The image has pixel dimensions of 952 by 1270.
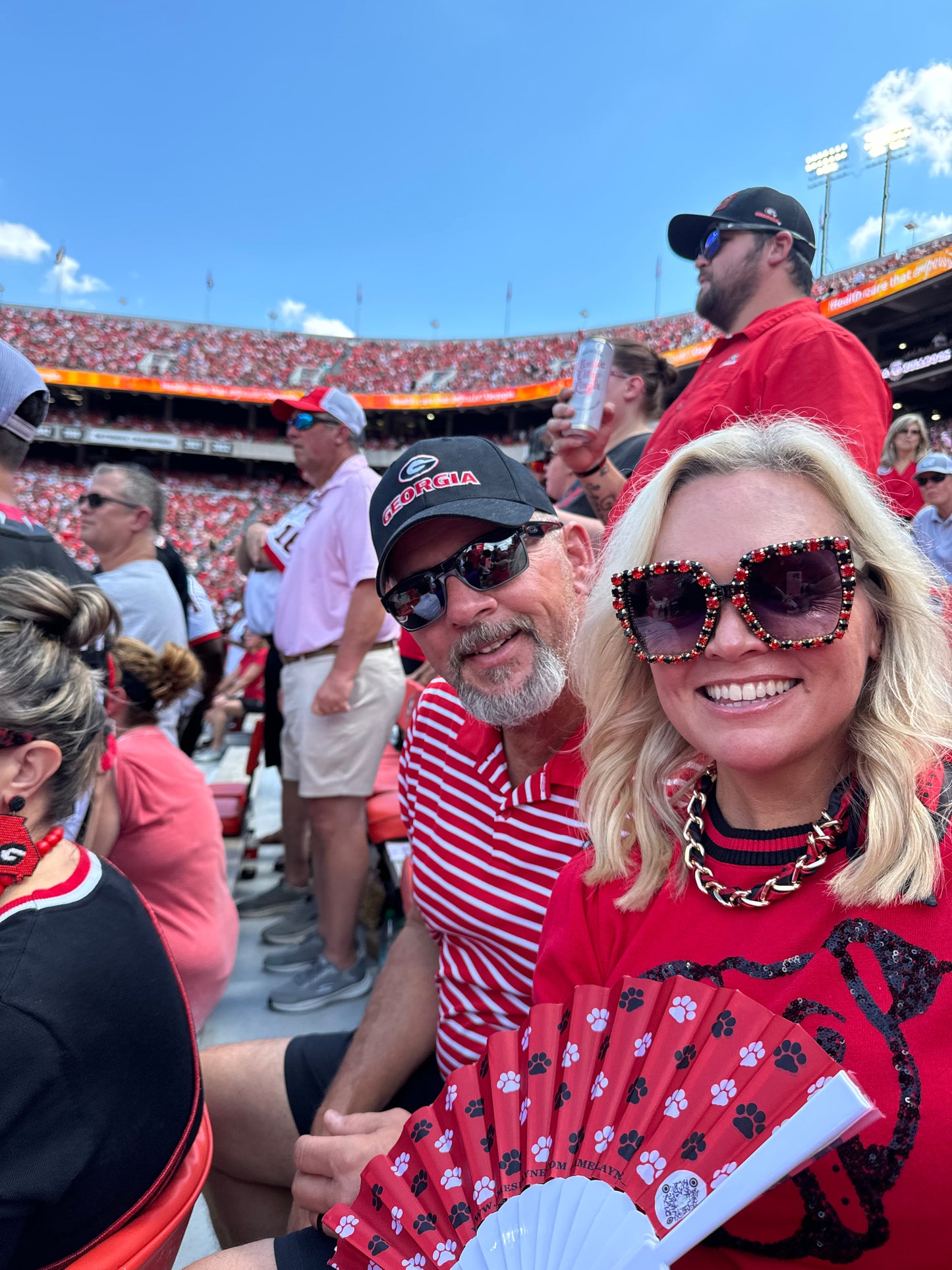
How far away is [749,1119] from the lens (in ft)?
2.47

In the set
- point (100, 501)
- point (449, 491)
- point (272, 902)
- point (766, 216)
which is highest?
point (766, 216)

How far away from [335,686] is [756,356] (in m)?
2.11

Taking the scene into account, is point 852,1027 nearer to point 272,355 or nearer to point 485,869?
point 485,869

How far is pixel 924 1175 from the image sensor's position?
32.5 inches

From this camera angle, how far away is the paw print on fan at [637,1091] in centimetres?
82

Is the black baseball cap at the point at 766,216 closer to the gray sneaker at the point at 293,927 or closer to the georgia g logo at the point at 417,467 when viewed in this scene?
the georgia g logo at the point at 417,467

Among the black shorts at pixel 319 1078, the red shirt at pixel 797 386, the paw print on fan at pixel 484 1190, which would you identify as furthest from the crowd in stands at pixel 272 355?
the paw print on fan at pixel 484 1190

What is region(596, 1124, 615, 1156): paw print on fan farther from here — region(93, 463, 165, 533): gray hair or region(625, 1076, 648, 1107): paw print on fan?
region(93, 463, 165, 533): gray hair

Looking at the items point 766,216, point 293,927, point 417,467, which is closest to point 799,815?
point 417,467

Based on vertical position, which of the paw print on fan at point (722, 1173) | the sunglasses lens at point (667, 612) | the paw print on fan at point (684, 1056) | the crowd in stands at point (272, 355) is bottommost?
the paw print on fan at point (722, 1173)

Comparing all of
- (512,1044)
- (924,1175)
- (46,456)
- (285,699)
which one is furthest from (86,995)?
(46,456)

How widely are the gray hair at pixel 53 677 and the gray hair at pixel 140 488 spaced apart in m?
2.17

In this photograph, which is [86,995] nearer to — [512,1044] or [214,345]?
[512,1044]

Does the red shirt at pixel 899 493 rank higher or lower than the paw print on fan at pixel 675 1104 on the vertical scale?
higher
